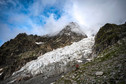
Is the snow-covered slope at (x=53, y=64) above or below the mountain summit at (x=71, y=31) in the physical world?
below

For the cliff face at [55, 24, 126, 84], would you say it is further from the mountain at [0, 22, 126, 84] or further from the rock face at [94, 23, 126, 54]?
the rock face at [94, 23, 126, 54]

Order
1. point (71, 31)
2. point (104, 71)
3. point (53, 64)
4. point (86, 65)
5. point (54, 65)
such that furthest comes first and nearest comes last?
point (71, 31), point (53, 64), point (54, 65), point (86, 65), point (104, 71)

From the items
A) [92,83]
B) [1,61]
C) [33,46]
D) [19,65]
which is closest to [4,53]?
[1,61]

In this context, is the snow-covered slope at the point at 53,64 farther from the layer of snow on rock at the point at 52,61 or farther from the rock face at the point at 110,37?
the rock face at the point at 110,37

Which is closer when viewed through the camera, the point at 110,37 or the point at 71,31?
the point at 110,37

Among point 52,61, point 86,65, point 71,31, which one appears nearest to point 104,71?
point 86,65

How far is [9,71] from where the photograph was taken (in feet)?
183

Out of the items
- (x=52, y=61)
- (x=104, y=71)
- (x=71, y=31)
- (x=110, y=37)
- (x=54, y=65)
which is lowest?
(x=54, y=65)

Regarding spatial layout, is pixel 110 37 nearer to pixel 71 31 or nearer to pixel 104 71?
pixel 104 71

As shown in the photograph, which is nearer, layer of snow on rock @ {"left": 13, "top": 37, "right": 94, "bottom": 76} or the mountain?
the mountain

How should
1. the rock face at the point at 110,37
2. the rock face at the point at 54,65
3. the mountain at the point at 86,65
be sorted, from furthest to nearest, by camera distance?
the rock face at the point at 54,65 < the rock face at the point at 110,37 < the mountain at the point at 86,65

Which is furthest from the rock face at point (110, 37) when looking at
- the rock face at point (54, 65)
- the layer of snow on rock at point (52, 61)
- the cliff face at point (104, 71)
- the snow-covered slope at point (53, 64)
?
the layer of snow on rock at point (52, 61)

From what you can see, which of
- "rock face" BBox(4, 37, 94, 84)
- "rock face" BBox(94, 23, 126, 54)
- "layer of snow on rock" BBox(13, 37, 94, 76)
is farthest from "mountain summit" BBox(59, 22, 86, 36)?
"rock face" BBox(94, 23, 126, 54)

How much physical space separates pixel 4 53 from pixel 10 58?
20.7 meters
